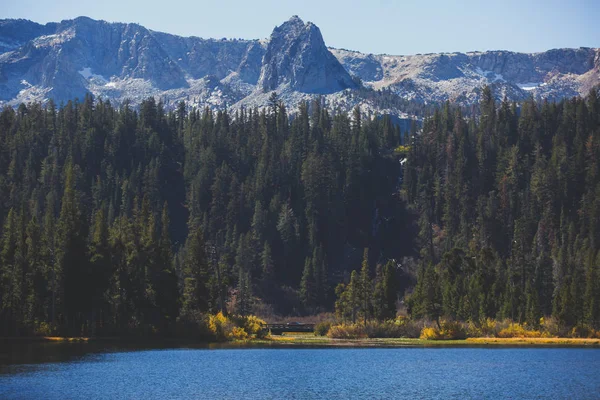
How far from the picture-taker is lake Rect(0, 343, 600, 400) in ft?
229

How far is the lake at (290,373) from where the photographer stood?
6975 cm

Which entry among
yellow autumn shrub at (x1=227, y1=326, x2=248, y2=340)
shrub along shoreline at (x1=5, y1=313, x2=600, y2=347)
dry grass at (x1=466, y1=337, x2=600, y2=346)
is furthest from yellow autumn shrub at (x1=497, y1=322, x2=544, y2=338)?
yellow autumn shrub at (x1=227, y1=326, x2=248, y2=340)

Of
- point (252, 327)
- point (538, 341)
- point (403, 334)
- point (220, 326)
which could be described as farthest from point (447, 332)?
Answer: point (220, 326)

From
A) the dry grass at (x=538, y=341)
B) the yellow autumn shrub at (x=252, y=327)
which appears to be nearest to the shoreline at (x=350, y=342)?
the dry grass at (x=538, y=341)

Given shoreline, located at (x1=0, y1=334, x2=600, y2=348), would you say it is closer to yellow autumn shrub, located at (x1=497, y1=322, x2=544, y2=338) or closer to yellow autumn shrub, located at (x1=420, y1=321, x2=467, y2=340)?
yellow autumn shrub, located at (x1=420, y1=321, x2=467, y2=340)

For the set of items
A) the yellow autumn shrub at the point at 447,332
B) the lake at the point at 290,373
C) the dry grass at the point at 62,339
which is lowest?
the lake at the point at 290,373

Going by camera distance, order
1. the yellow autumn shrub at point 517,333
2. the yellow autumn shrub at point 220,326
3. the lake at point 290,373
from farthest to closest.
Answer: the yellow autumn shrub at point 517,333, the yellow autumn shrub at point 220,326, the lake at point 290,373

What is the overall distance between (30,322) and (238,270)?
3172 inches

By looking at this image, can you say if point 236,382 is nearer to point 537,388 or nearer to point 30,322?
point 537,388

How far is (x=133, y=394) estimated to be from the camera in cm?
6850

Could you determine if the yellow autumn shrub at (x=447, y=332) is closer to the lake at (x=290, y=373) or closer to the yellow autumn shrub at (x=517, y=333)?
the yellow autumn shrub at (x=517, y=333)

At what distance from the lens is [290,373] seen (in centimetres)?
8475

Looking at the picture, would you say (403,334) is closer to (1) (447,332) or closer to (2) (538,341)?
(1) (447,332)

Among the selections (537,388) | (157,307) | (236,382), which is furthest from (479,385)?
(157,307)
